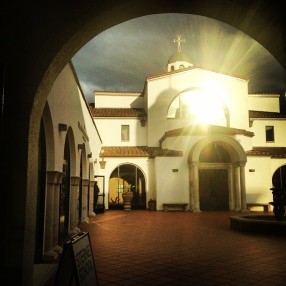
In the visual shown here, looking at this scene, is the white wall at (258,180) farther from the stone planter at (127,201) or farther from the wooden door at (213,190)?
the stone planter at (127,201)

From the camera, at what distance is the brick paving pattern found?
16.6ft

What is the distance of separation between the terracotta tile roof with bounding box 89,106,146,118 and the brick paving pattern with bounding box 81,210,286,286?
17.1 metres

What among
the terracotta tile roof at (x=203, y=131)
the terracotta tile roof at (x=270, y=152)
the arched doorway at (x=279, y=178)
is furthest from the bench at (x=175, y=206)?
the arched doorway at (x=279, y=178)

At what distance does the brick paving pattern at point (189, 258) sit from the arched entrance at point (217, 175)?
422 inches

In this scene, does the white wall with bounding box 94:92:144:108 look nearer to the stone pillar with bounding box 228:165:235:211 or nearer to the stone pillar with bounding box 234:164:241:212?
the stone pillar with bounding box 228:165:235:211

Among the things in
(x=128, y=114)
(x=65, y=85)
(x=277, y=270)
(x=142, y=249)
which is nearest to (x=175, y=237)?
(x=142, y=249)

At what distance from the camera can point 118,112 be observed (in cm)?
2748

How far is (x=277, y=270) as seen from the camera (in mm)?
5559

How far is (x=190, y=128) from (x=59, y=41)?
1825cm

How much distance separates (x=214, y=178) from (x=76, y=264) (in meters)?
19.3

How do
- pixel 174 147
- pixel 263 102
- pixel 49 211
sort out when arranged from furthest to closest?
pixel 263 102 < pixel 174 147 < pixel 49 211

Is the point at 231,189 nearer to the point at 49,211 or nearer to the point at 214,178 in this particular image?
the point at 214,178

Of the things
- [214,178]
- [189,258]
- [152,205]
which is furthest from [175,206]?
[189,258]

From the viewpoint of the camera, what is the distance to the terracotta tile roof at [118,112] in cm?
2656
